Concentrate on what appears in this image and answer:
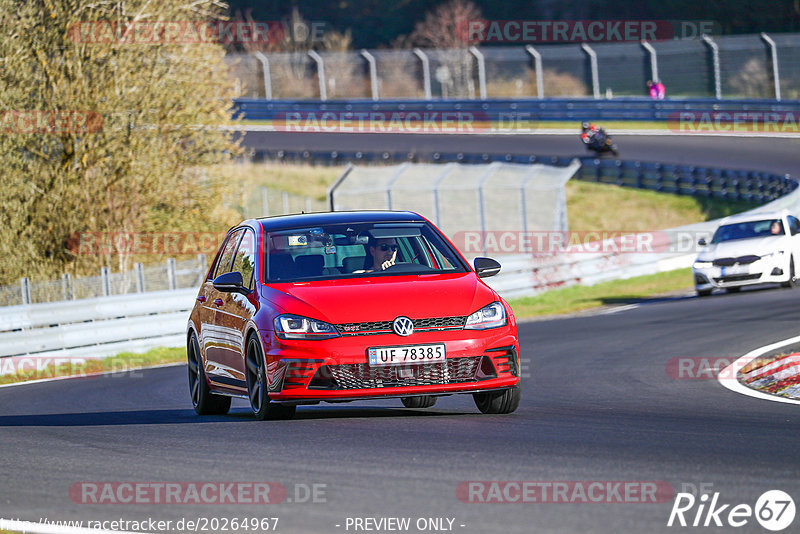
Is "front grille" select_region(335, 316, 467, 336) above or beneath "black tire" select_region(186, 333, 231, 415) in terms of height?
above

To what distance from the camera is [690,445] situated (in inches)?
297

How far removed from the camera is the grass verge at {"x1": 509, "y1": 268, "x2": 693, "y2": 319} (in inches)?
967

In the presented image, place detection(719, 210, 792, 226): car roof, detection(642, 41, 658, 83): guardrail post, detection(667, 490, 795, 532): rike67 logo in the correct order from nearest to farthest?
detection(667, 490, 795, 532): rike67 logo → detection(719, 210, 792, 226): car roof → detection(642, 41, 658, 83): guardrail post

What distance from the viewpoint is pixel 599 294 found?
2647cm

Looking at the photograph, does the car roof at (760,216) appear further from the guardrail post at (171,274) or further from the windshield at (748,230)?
the guardrail post at (171,274)

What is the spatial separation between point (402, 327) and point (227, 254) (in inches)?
113

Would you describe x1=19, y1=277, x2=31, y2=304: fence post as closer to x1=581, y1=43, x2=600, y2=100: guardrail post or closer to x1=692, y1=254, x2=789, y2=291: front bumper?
x1=692, y1=254, x2=789, y2=291: front bumper

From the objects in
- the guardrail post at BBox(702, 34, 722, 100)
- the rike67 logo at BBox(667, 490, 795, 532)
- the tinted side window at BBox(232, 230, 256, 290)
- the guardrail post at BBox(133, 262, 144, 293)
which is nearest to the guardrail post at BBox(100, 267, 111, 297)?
the guardrail post at BBox(133, 262, 144, 293)

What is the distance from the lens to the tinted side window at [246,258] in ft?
32.8

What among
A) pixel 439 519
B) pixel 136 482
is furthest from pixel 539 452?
pixel 136 482

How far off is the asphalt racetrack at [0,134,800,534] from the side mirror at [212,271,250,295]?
101 centimetres

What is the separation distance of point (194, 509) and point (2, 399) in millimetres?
8530

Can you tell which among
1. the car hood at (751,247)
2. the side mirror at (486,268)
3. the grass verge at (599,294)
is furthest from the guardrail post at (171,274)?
the side mirror at (486,268)

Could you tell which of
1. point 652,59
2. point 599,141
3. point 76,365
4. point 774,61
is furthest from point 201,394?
point 652,59
